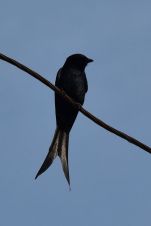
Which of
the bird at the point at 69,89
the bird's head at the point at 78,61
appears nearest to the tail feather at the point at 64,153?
the bird at the point at 69,89

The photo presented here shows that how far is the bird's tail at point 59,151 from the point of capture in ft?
13.9

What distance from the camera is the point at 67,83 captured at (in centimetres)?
590

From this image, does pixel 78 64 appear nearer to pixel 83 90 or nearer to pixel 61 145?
pixel 83 90

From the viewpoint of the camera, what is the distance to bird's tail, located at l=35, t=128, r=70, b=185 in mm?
4230

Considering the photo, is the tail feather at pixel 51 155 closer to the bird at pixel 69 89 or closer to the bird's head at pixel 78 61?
the bird at pixel 69 89

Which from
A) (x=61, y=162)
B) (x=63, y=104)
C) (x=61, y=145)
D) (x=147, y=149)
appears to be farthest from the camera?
(x=63, y=104)

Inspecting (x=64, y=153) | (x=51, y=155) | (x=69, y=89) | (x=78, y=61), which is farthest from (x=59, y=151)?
(x=78, y=61)

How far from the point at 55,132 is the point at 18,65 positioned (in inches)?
92.2

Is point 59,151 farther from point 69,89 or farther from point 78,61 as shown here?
point 78,61

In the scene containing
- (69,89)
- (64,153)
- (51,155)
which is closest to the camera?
(51,155)

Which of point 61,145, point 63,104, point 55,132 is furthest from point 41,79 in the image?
point 63,104

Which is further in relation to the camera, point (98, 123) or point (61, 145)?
point (61, 145)

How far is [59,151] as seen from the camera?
4.81m

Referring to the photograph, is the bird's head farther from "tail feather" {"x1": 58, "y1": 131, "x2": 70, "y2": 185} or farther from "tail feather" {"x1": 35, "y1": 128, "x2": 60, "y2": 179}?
"tail feather" {"x1": 35, "y1": 128, "x2": 60, "y2": 179}
